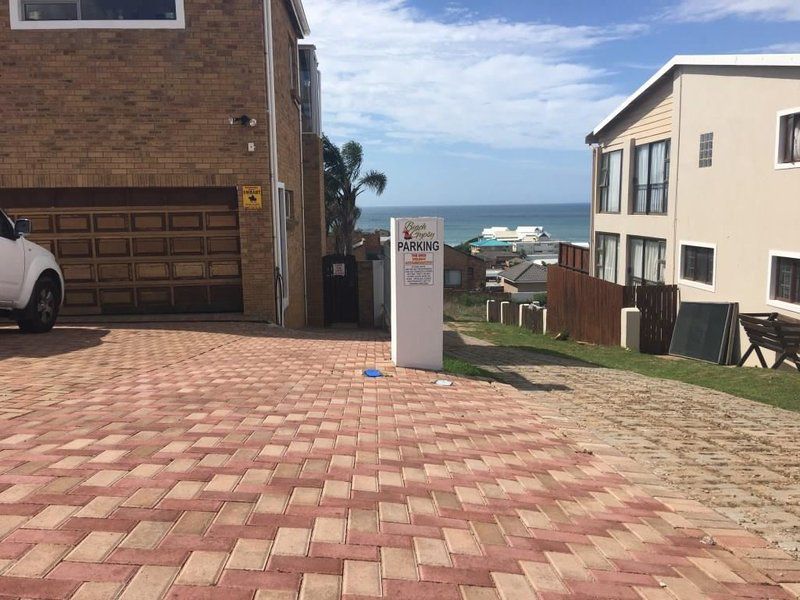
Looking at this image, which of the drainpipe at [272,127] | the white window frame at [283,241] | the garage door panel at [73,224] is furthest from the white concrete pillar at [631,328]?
the garage door panel at [73,224]

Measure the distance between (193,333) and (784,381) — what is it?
972cm

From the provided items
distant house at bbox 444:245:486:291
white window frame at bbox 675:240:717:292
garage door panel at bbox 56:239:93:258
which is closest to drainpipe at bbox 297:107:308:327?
garage door panel at bbox 56:239:93:258

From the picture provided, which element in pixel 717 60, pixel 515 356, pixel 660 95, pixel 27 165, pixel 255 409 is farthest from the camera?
pixel 660 95

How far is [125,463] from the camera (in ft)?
11.9

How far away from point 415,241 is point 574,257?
61.6 ft

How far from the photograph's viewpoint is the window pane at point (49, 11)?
440 inches

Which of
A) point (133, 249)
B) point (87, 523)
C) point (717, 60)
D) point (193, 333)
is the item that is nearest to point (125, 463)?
point (87, 523)

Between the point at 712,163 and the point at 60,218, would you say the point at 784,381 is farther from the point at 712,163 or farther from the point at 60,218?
the point at 60,218

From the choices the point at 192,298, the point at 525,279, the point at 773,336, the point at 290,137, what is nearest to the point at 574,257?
the point at 773,336

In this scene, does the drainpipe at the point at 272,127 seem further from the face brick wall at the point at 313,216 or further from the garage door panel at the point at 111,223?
the face brick wall at the point at 313,216

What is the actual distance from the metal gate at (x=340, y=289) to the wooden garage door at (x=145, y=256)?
565 cm

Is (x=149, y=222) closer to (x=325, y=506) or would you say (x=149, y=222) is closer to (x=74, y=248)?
(x=74, y=248)

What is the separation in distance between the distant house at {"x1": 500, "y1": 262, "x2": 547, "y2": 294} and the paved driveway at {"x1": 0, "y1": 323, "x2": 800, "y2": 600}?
43678 mm

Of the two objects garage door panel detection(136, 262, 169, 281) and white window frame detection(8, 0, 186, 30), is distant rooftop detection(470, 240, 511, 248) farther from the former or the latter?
white window frame detection(8, 0, 186, 30)
